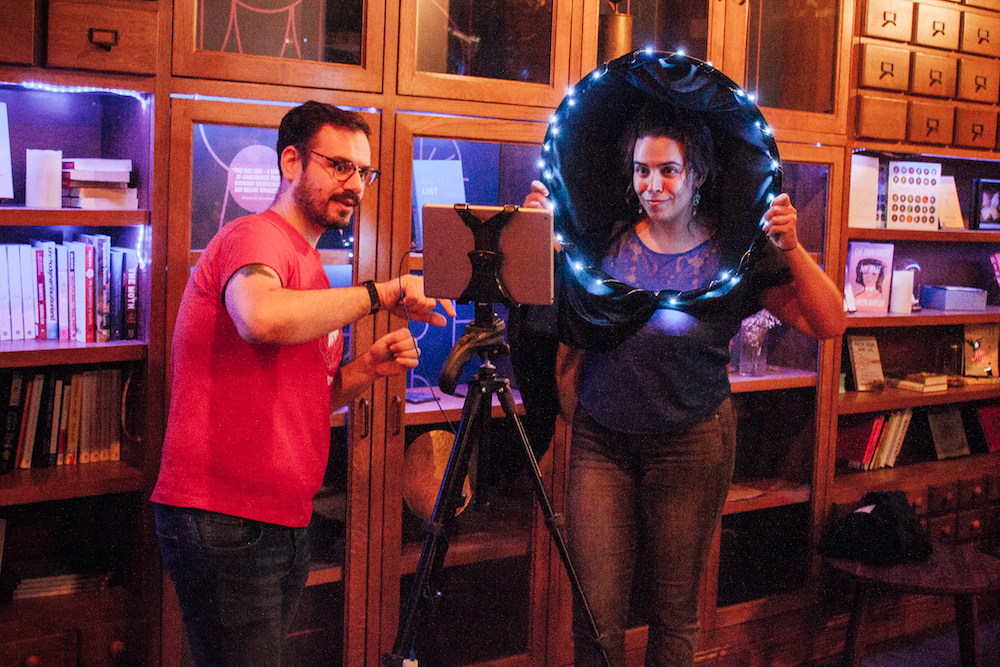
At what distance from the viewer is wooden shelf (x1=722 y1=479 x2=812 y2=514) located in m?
2.67

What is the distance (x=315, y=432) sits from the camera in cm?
161

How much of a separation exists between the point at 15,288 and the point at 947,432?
3.14 m

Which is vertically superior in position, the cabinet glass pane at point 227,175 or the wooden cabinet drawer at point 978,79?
the wooden cabinet drawer at point 978,79

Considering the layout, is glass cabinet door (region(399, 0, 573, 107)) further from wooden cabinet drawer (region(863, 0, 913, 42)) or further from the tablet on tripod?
wooden cabinet drawer (region(863, 0, 913, 42))

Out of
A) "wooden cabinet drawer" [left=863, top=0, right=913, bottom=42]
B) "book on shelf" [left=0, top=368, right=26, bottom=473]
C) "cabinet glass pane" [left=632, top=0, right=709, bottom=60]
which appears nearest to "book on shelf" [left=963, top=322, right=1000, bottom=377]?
"wooden cabinet drawer" [left=863, top=0, right=913, bottom=42]

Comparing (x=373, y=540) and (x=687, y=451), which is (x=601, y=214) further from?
(x=373, y=540)

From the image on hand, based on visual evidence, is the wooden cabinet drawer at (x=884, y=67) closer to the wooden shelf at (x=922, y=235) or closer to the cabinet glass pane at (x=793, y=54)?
the cabinet glass pane at (x=793, y=54)

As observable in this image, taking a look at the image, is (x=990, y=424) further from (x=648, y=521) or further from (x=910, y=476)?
(x=648, y=521)

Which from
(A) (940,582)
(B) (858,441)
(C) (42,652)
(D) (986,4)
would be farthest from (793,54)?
(C) (42,652)

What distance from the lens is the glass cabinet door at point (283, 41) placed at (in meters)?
1.86

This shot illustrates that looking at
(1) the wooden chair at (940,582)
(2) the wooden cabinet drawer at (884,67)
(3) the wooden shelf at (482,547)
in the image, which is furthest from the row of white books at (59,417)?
(2) the wooden cabinet drawer at (884,67)

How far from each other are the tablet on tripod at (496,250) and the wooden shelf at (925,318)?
163 cm

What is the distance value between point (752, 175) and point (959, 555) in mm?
1565

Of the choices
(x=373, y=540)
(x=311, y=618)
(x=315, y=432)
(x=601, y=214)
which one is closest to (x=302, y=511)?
(x=315, y=432)
